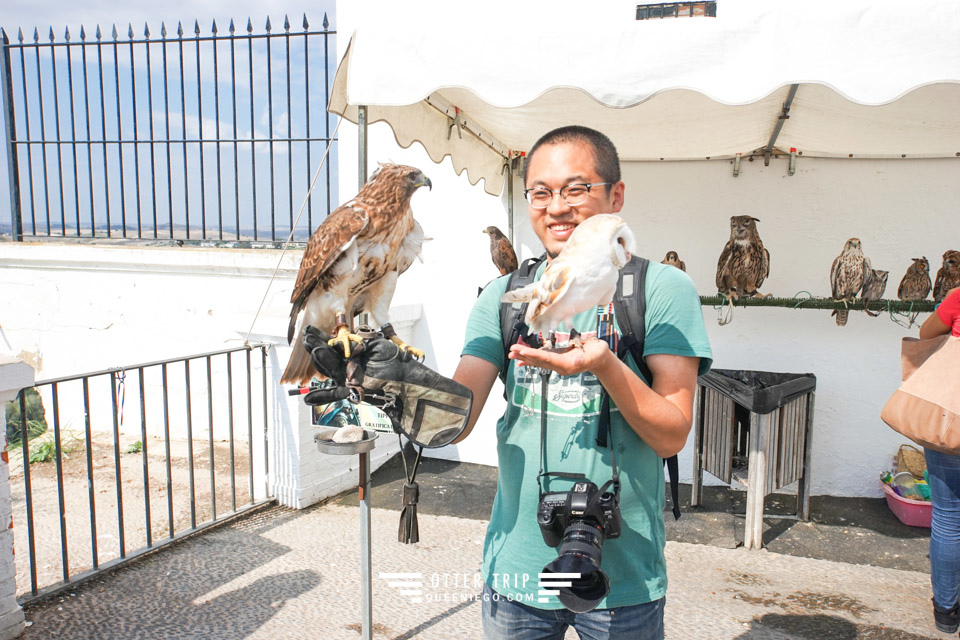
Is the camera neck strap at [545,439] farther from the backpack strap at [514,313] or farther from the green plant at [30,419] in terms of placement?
the green plant at [30,419]

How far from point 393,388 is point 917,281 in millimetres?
3949

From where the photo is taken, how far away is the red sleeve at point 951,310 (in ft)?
8.73

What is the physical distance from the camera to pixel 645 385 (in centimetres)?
129

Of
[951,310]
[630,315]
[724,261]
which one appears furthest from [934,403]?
[630,315]

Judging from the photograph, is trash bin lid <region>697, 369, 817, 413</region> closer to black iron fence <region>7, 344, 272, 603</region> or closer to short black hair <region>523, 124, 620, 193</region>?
short black hair <region>523, 124, 620, 193</region>

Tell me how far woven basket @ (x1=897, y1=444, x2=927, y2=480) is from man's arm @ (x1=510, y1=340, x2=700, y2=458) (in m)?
3.99

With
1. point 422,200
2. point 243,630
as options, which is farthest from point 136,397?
point 243,630

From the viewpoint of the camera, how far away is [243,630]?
2803mm

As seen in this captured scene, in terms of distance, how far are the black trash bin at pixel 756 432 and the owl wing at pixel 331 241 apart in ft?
8.88

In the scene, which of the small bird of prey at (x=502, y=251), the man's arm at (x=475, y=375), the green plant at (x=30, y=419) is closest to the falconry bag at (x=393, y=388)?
the man's arm at (x=475, y=375)

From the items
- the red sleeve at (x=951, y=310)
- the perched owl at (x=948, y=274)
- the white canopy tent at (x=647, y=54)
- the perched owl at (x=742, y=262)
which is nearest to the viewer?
the white canopy tent at (x=647, y=54)

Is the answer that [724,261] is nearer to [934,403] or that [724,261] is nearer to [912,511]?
[934,403]

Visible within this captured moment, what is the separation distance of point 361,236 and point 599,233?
94cm

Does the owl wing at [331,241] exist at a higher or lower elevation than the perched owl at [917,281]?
higher
